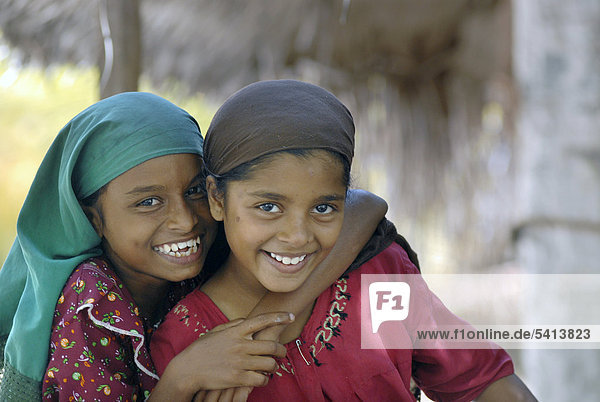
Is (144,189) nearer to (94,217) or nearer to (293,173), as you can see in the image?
(94,217)

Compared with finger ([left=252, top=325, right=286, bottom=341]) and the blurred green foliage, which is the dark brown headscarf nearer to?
finger ([left=252, top=325, right=286, bottom=341])

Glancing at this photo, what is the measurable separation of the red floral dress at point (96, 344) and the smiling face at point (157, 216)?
0.31ft

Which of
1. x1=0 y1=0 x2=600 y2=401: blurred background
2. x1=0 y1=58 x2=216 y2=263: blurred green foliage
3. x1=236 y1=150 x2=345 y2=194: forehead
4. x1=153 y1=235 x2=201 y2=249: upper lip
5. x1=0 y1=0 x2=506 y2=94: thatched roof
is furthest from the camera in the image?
x1=0 y1=58 x2=216 y2=263: blurred green foliage

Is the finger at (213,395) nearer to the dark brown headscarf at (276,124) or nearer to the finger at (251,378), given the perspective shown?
the finger at (251,378)

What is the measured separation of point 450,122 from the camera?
5.32 metres

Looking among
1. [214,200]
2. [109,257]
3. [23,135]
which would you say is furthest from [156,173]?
[23,135]

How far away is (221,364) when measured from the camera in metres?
1.54

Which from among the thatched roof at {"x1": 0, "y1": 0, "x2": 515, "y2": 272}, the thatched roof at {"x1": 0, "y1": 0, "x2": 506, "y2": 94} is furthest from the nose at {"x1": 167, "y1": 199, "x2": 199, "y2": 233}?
the thatched roof at {"x1": 0, "y1": 0, "x2": 506, "y2": 94}

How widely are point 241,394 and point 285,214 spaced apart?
0.43m

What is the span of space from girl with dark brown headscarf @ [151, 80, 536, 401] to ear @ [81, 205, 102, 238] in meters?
0.29

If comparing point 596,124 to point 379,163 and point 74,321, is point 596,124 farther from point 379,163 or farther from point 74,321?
point 379,163

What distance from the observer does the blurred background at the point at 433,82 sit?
281cm

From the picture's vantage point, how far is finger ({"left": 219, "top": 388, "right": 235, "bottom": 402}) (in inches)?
61.4

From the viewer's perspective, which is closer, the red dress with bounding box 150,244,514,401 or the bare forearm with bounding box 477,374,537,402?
the red dress with bounding box 150,244,514,401
